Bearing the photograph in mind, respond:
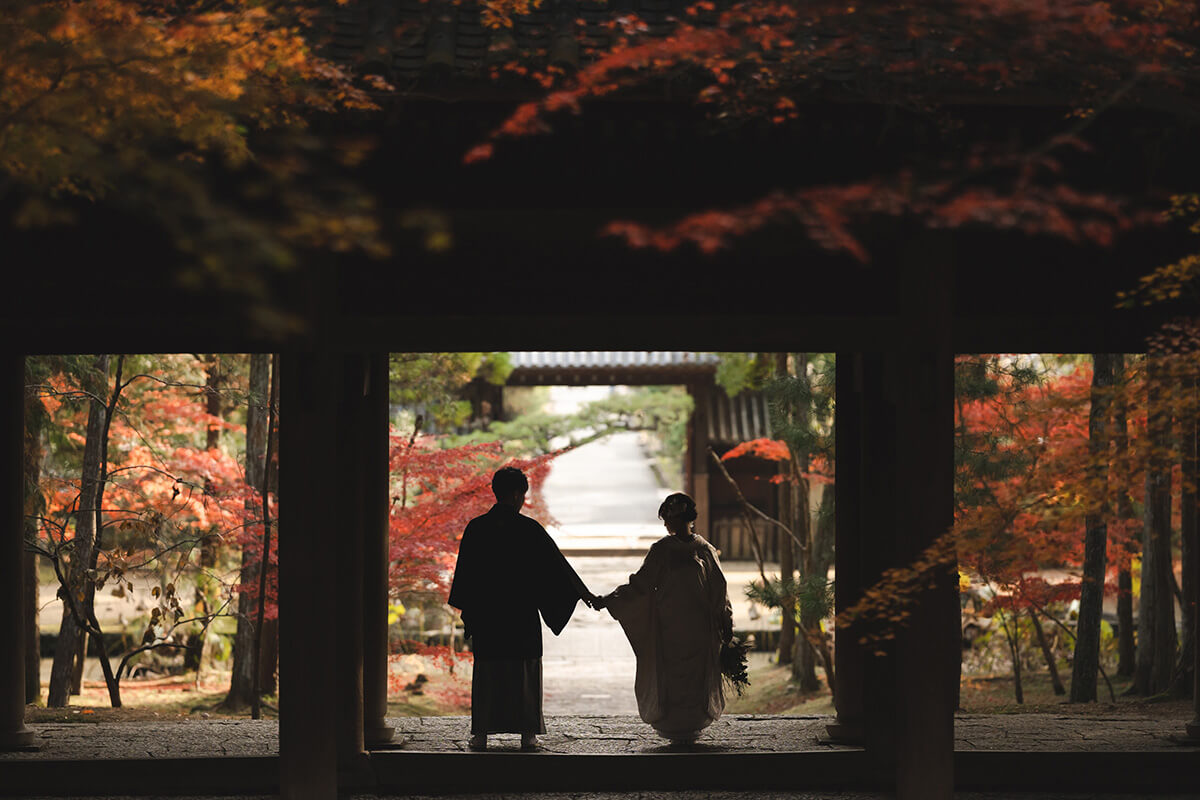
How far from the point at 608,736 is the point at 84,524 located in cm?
579

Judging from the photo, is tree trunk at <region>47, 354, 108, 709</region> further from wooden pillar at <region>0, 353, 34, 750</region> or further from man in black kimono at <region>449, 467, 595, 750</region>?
man in black kimono at <region>449, 467, 595, 750</region>

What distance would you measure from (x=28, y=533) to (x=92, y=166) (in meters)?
7.83

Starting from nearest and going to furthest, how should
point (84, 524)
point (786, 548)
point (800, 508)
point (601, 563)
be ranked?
point (84, 524), point (800, 508), point (786, 548), point (601, 563)

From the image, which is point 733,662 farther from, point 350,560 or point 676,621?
point 350,560

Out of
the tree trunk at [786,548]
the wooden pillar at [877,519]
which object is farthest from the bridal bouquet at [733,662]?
the tree trunk at [786,548]

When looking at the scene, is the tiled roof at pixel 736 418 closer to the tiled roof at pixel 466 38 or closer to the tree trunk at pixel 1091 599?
the tree trunk at pixel 1091 599

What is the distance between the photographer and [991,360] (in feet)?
35.1

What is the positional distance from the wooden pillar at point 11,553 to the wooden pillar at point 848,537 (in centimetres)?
494

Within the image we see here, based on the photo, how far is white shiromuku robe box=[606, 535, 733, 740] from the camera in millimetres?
6680

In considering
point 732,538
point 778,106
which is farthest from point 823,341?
point 732,538

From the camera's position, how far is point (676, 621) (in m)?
6.78

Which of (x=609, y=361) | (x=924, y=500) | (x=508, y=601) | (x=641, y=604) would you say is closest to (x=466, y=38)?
(x=924, y=500)

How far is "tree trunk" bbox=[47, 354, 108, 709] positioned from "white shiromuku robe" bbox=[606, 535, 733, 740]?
5.57m

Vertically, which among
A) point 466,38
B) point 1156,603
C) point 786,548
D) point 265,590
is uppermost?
point 466,38
